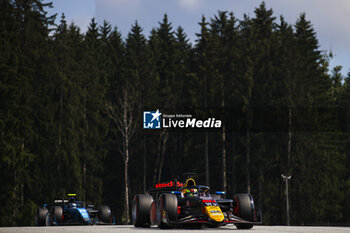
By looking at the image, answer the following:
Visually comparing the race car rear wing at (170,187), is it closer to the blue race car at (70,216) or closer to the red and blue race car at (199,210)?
the red and blue race car at (199,210)

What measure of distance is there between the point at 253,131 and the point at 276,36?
39.8ft

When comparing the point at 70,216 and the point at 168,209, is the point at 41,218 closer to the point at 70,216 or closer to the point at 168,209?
the point at 70,216

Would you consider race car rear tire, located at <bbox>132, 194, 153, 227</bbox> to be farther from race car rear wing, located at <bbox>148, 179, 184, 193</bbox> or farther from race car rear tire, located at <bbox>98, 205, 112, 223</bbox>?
race car rear tire, located at <bbox>98, 205, 112, 223</bbox>

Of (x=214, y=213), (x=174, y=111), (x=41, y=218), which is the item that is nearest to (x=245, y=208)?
(x=214, y=213)

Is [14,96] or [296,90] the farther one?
[296,90]

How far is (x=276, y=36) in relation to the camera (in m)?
66.2

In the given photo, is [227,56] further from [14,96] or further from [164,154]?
[14,96]

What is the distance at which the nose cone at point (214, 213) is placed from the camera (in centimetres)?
1892

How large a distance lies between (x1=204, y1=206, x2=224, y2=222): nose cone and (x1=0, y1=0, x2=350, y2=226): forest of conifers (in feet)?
96.5

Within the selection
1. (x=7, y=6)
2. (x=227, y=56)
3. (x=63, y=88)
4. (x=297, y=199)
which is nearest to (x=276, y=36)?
(x=227, y=56)

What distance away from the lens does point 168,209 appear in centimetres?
1941

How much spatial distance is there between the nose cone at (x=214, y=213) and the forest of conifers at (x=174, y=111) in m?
29.4

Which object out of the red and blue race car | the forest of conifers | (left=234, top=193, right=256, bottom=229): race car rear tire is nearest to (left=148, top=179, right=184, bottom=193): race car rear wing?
the red and blue race car

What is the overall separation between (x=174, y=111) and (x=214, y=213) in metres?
44.7
